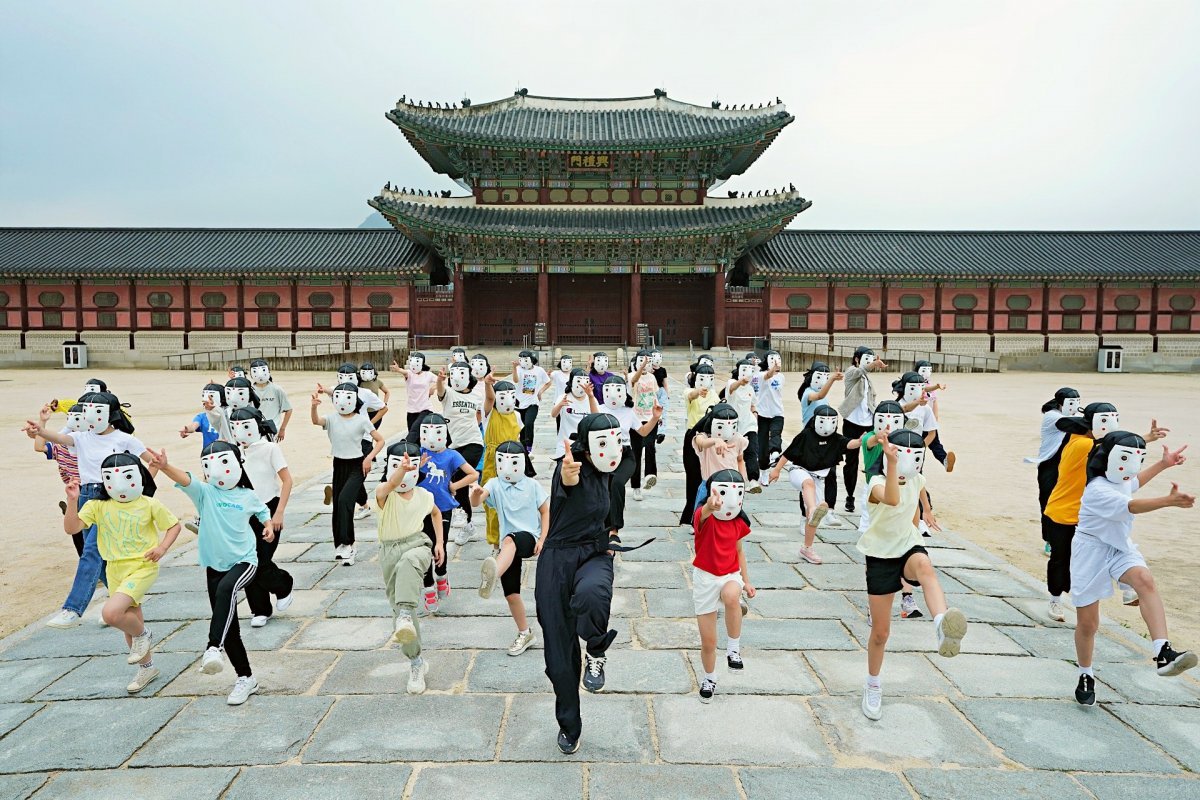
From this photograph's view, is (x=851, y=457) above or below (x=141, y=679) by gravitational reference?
above

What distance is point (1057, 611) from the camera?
509 cm

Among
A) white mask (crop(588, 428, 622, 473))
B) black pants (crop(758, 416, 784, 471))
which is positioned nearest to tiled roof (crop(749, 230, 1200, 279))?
black pants (crop(758, 416, 784, 471))

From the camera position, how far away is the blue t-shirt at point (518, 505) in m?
4.46

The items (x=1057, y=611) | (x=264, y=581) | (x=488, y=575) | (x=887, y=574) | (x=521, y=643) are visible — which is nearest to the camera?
(x=488, y=575)

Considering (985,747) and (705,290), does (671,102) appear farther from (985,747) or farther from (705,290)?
(985,747)

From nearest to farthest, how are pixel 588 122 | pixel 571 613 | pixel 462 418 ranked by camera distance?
1. pixel 571 613
2. pixel 462 418
3. pixel 588 122

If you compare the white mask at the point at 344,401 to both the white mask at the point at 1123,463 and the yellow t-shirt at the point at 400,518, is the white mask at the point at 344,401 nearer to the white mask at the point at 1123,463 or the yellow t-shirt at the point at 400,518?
the yellow t-shirt at the point at 400,518

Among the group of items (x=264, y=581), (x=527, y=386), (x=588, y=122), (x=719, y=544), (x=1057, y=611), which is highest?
(x=588, y=122)

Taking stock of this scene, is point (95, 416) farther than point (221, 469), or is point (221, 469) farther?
point (95, 416)

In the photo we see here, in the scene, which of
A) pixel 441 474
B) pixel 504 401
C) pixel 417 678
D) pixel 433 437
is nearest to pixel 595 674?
pixel 417 678

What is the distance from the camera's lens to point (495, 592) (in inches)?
225

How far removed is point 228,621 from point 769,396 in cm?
659

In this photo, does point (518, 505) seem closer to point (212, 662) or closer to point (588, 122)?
point (212, 662)

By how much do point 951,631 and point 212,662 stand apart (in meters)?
3.98
